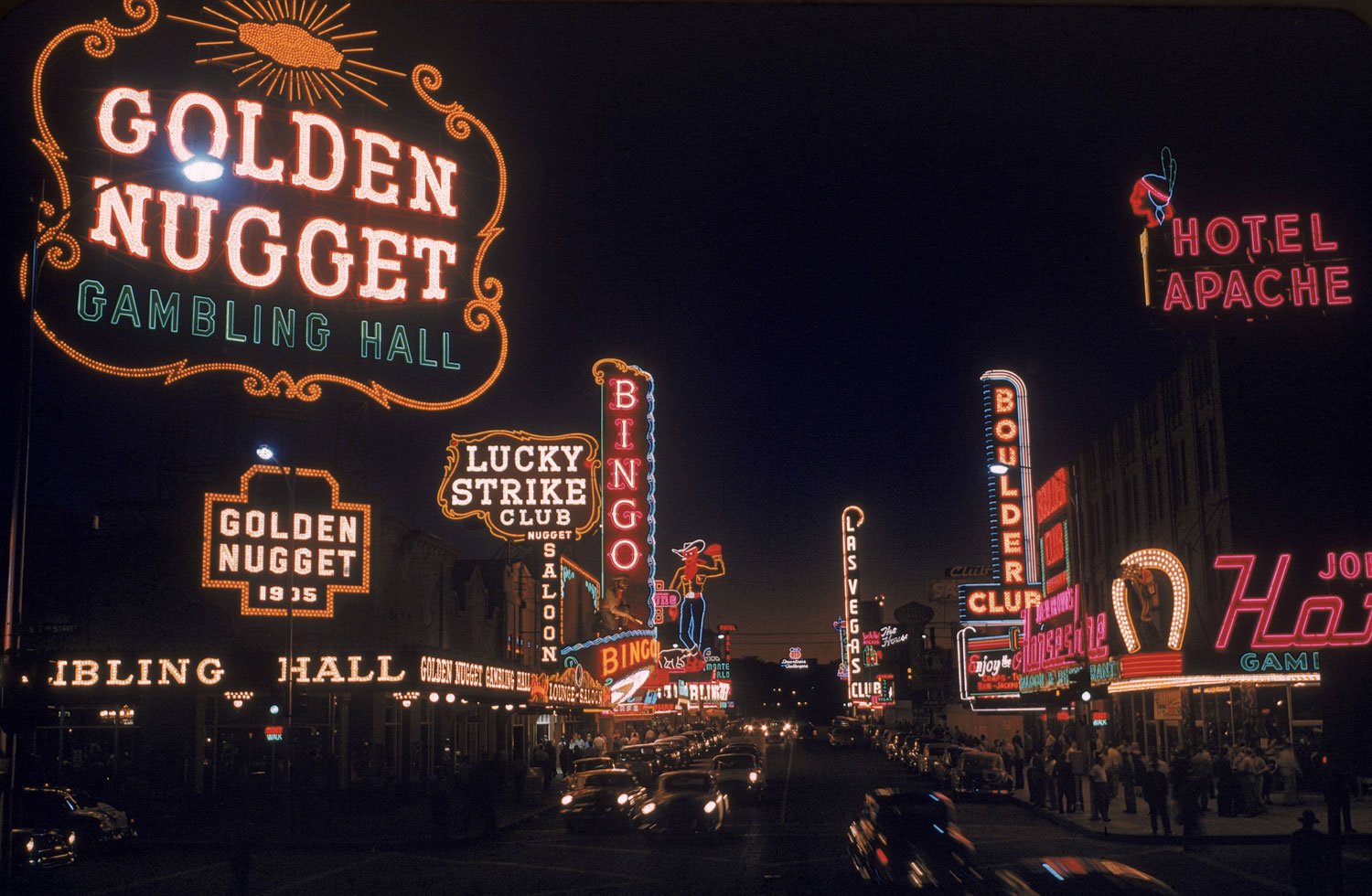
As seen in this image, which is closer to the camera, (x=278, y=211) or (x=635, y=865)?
(x=635, y=865)

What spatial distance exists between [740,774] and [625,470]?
18615 mm

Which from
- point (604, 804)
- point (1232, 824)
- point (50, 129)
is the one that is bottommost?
point (1232, 824)

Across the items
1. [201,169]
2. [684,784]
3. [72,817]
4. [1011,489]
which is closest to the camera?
[201,169]

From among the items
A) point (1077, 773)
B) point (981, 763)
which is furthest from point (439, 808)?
point (981, 763)

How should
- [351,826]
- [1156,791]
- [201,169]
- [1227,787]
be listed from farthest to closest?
[351,826] → [1227,787] → [1156,791] → [201,169]

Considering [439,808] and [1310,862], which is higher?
[1310,862]

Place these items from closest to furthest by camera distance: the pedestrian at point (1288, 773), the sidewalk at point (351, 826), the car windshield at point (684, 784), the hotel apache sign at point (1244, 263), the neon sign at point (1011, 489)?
the car windshield at point (684, 784), the sidewalk at point (351, 826), the pedestrian at point (1288, 773), the hotel apache sign at point (1244, 263), the neon sign at point (1011, 489)

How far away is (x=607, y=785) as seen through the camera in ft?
100

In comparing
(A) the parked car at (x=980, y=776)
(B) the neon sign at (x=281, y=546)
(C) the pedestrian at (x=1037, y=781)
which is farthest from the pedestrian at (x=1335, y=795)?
(B) the neon sign at (x=281, y=546)

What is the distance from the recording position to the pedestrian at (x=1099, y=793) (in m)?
30.7

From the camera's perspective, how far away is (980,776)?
39688 millimetres

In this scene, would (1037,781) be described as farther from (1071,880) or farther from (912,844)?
(1071,880)

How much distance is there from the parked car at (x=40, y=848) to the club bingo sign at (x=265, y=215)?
9233mm

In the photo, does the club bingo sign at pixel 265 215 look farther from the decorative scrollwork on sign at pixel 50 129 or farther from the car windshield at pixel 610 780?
the car windshield at pixel 610 780
